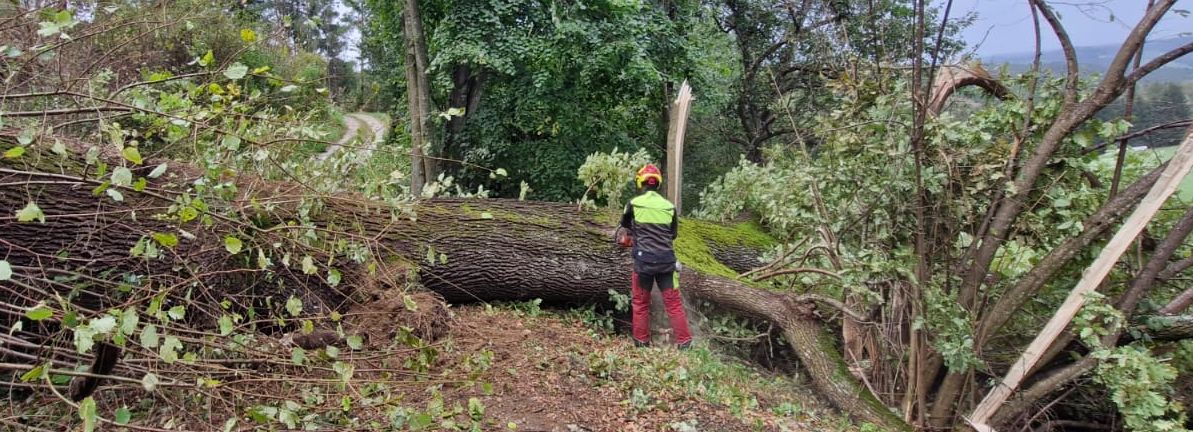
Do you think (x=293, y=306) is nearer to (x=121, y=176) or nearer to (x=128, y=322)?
(x=128, y=322)

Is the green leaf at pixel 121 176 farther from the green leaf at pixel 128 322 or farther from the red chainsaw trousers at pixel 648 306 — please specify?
the red chainsaw trousers at pixel 648 306

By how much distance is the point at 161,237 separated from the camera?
6.95ft

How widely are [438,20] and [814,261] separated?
760 centimetres

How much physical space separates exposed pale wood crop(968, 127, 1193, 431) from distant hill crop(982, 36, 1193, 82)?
1.46 feet

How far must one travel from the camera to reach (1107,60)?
419 centimetres

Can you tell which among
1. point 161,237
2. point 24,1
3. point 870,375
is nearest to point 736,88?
point 870,375

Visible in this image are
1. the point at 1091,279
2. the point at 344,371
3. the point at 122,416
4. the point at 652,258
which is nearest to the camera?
the point at 122,416

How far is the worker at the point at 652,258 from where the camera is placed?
550 cm

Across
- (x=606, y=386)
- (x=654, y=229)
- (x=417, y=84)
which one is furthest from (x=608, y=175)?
(x=417, y=84)

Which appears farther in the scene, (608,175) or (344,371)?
(608,175)

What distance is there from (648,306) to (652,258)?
1.69 feet

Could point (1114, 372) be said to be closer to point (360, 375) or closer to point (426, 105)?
point (360, 375)

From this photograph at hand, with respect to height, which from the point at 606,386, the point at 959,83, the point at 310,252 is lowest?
the point at 606,386

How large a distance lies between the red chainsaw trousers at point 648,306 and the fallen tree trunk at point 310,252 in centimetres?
48
